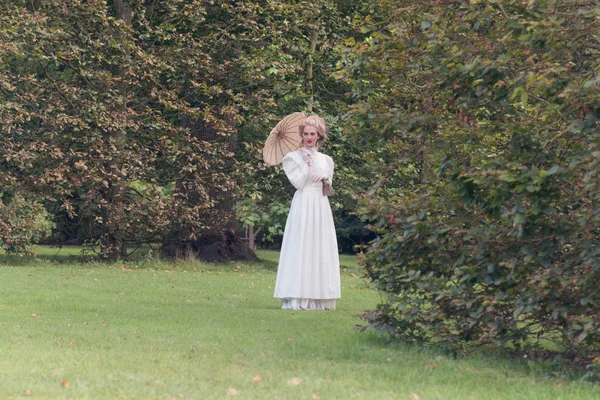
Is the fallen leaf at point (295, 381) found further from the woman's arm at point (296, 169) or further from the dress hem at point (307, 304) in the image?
the woman's arm at point (296, 169)

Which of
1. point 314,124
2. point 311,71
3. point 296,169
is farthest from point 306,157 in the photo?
point 311,71

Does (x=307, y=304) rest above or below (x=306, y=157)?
below

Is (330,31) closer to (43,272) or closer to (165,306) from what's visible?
(43,272)

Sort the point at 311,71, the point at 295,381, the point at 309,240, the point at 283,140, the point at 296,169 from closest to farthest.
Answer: the point at 295,381, the point at 309,240, the point at 296,169, the point at 283,140, the point at 311,71

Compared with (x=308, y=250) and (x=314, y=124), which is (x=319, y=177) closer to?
(x=314, y=124)

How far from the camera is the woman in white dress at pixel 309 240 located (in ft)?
37.2

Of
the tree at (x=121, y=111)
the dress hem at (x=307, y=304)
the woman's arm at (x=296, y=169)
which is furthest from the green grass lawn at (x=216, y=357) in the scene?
the tree at (x=121, y=111)

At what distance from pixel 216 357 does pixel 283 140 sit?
18.6ft

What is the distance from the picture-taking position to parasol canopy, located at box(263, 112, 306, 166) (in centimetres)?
1241

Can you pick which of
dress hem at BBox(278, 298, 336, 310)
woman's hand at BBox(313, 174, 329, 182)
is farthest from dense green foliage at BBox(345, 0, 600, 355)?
dress hem at BBox(278, 298, 336, 310)

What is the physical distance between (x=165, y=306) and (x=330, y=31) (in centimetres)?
1147

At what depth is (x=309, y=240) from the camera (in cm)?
1150

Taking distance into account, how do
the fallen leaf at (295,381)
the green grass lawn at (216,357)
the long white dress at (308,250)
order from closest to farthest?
the green grass lawn at (216,357) → the fallen leaf at (295,381) → the long white dress at (308,250)

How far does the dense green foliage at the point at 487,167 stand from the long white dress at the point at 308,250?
3.13 metres
